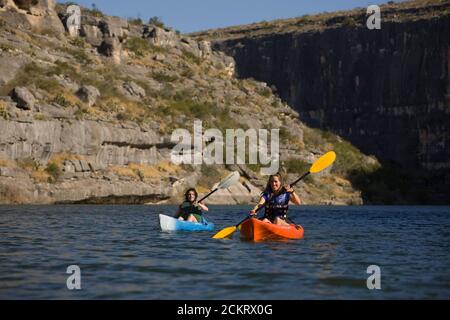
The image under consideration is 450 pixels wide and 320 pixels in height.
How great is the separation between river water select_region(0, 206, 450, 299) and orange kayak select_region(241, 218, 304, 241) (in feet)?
1.45

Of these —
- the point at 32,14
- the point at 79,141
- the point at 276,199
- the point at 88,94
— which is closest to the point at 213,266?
the point at 276,199

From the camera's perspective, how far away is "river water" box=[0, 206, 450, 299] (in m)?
11.8

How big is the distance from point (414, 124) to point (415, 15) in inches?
673

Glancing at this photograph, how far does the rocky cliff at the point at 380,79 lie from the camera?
98.9 metres

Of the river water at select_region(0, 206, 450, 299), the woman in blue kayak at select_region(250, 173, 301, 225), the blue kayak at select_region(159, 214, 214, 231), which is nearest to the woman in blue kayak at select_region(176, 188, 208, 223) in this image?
the blue kayak at select_region(159, 214, 214, 231)

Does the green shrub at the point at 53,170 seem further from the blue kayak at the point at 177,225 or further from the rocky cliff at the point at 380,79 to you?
the rocky cliff at the point at 380,79

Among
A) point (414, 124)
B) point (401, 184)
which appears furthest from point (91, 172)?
point (414, 124)

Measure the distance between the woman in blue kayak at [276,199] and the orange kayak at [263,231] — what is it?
37 centimetres

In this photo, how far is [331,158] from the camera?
81.1 ft

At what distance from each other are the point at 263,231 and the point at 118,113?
41.2 metres

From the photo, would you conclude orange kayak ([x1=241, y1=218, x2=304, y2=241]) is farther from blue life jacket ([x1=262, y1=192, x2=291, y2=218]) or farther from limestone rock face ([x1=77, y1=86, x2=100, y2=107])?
limestone rock face ([x1=77, y1=86, x2=100, y2=107])

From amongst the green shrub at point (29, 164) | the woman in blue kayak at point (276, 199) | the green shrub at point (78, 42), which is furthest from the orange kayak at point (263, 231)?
the green shrub at point (78, 42)

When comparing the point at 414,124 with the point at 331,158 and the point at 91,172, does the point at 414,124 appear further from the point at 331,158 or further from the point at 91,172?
the point at 331,158

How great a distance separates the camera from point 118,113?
2384 inches
